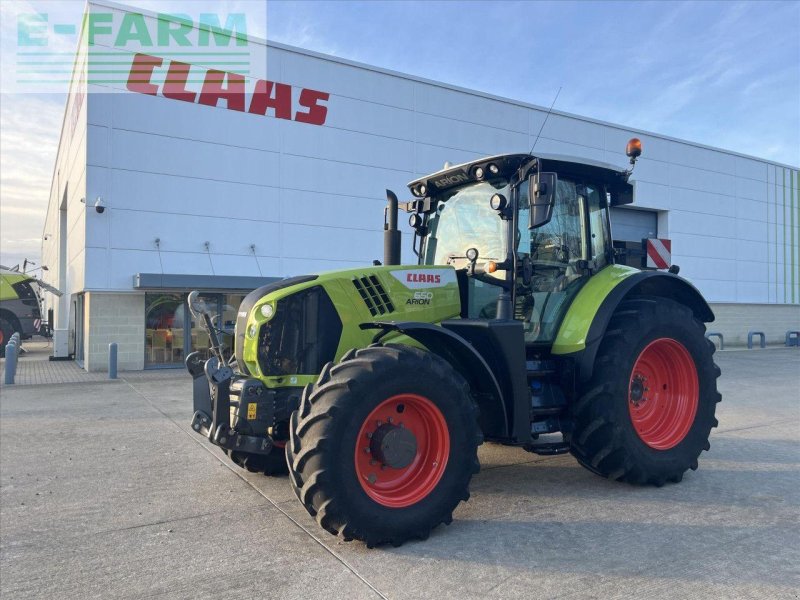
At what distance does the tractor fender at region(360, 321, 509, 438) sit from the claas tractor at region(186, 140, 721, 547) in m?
0.02

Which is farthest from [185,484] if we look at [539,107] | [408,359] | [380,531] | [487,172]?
[539,107]

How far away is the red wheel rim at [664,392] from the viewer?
4883mm

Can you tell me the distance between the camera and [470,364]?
13.2 ft

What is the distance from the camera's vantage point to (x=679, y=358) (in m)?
5.05

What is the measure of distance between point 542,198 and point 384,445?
198 cm

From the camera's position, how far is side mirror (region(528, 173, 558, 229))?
400 centimetres

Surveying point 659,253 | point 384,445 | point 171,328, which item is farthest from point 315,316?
point 171,328

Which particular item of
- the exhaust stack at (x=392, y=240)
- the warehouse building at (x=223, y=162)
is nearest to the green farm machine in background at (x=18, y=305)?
the warehouse building at (x=223, y=162)

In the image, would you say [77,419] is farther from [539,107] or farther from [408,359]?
[539,107]

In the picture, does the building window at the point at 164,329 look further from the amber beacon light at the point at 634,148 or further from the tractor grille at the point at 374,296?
the amber beacon light at the point at 634,148

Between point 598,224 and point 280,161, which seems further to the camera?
point 280,161

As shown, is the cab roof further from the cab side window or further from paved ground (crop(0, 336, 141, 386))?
paved ground (crop(0, 336, 141, 386))

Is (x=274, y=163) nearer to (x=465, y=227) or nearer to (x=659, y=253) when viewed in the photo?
(x=659, y=253)

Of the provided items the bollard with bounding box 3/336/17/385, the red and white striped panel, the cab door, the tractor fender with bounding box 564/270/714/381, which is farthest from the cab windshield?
the bollard with bounding box 3/336/17/385
